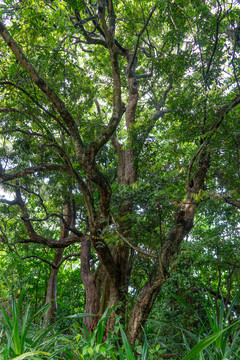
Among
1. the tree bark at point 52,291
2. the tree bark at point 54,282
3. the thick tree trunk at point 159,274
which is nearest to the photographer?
the thick tree trunk at point 159,274

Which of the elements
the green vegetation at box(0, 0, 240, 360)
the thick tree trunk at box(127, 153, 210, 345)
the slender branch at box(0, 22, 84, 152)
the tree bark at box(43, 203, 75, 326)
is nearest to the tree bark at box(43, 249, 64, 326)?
the tree bark at box(43, 203, 75, 326)

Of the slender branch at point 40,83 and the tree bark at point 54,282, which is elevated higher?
the slender branch at point 40,83

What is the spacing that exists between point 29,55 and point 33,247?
5441 mm

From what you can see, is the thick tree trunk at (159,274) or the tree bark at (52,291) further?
the tree bark at (52,291)

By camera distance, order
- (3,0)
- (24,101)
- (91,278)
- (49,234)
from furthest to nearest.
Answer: (49,234), (91,278), (24,101), (3,0)

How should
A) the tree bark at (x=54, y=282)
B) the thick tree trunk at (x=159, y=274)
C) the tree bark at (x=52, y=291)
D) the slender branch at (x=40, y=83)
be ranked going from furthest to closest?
the tree bark at (x=52, y=291) < the tree bark at (x=54, y=282) < the thick tree trunk at (x=159, y=274) < the slender branch at (x=40, y=83)

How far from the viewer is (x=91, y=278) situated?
5.90 m

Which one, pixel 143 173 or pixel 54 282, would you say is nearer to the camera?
pixel 143 173

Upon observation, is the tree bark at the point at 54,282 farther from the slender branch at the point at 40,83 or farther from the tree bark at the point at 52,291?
the slender branch at the point at 40,83

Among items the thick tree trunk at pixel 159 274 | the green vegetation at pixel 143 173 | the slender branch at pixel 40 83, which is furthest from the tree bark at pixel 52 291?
the slender branch at pixel 40 83

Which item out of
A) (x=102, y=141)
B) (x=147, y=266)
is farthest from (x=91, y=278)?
(x=102, y=141)

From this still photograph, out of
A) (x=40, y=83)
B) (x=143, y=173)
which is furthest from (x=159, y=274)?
(x=40, y=83)

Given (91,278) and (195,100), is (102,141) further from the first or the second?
(91,278)

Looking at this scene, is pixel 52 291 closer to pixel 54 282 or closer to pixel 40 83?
pixel 54 282
